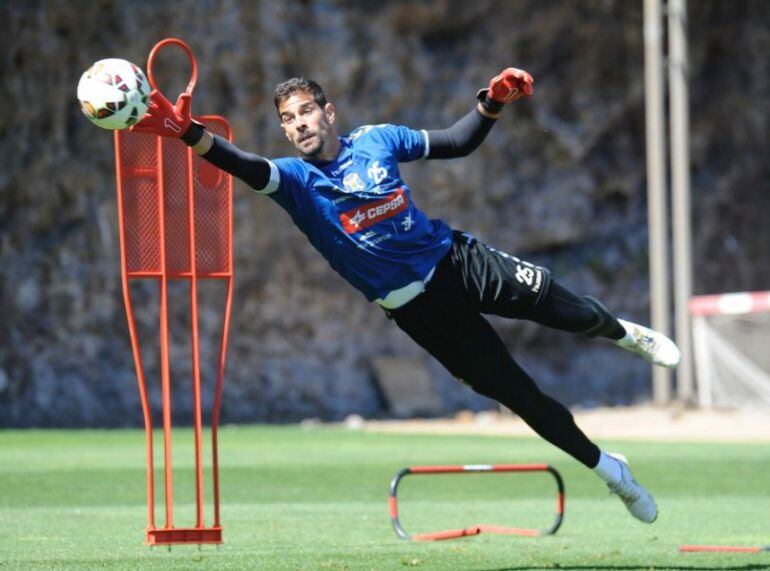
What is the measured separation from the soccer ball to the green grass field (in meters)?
2.33

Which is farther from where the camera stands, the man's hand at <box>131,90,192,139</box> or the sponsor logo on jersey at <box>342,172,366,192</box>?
the sponsor logo on jersey at <box>342,172,366,192</box>

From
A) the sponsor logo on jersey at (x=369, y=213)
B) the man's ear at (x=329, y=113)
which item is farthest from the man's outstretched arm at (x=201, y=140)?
the man's ear at (x=329, y=113)

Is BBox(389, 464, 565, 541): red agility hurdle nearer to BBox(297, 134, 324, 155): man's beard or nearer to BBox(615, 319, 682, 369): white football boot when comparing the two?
BBox(615, 319, 682, 369): white football boot

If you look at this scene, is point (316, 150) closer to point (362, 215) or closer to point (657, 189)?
point (362, 215)

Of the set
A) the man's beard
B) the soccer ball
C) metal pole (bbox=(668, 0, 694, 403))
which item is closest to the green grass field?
the man's beard

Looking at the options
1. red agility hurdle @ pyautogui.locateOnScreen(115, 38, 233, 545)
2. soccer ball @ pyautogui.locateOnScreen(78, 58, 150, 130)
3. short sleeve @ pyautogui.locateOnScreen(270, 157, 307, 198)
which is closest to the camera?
soccer ball @ pyautogui.locateOnScreen(78, 58, 150, 130)

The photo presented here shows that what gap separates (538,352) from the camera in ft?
111

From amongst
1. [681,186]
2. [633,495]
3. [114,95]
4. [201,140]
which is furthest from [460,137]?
[681,186]

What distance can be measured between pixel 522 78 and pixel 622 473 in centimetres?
230

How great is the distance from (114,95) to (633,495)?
3661mm

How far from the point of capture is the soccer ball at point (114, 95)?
772cm

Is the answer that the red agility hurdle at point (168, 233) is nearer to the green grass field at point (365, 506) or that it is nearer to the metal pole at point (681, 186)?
the green grass field at point (365, 506)

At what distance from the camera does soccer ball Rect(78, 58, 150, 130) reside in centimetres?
772

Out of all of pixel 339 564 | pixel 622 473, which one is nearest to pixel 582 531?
pixel 622 473
